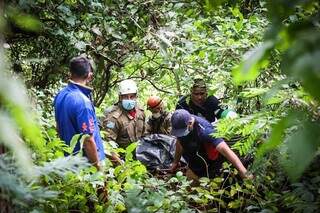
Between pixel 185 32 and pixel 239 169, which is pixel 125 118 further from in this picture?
pixel 239 169

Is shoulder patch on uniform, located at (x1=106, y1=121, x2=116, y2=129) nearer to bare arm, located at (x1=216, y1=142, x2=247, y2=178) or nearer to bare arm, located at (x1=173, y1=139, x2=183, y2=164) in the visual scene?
bare arm, located at (x1=173, y1=139, x2=183, y2=164)

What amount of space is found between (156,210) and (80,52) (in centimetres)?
236

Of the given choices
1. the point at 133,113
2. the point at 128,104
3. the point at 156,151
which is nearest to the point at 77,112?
the point at 156,151

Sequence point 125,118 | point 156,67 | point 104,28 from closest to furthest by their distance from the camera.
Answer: point 104,28 → point 156,67 → point 125,118

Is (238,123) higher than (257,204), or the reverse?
(238,123)

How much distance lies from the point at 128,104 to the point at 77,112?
1.99 m

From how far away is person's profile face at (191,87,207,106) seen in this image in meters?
5.48

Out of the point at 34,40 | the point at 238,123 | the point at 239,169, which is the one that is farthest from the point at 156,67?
the point at 238,123

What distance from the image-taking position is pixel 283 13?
0.92 meters

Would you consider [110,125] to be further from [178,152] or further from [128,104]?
[178,152]

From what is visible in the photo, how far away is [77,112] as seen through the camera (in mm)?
4012

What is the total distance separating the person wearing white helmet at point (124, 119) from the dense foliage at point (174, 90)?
11.3 inches

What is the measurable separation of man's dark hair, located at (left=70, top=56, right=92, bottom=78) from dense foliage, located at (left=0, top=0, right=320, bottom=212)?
121mm

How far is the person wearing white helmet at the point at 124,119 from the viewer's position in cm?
590
